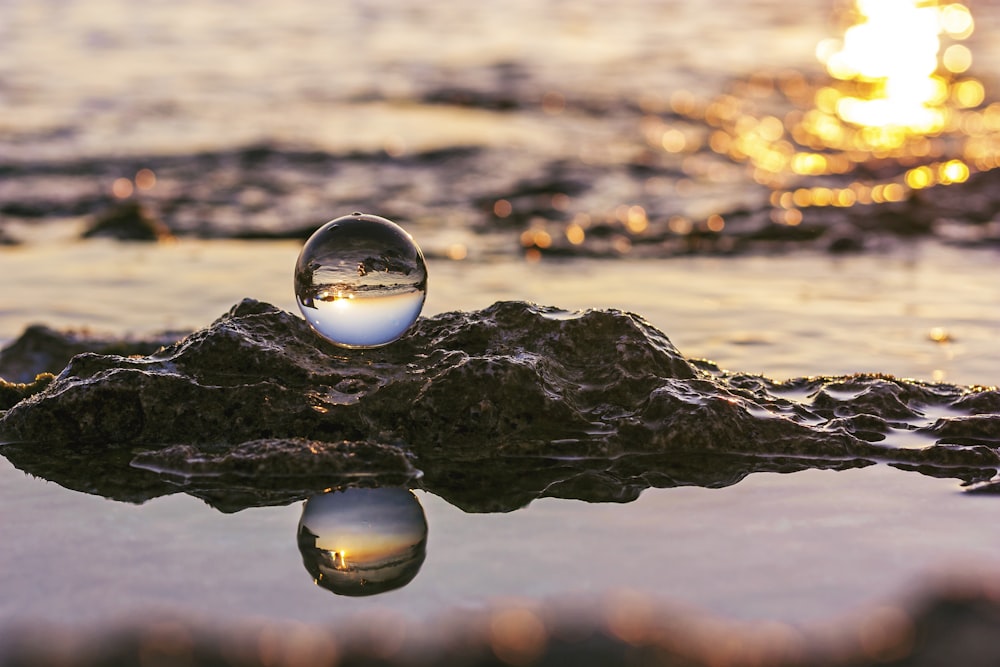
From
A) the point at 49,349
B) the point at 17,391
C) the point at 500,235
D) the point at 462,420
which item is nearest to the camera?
the point at 462,420

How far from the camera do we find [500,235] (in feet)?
26.0

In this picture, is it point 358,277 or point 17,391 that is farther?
point 17,391

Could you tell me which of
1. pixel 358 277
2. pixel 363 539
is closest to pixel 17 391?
pixel 358 277

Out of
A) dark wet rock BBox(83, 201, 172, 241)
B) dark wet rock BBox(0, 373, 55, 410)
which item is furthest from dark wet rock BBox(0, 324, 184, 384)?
dark wet rock BBox(83, 201, 172, 241)

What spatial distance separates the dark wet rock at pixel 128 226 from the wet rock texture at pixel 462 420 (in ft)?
13.8

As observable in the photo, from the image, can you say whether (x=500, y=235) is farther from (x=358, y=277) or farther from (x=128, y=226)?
(x=358, y=277)

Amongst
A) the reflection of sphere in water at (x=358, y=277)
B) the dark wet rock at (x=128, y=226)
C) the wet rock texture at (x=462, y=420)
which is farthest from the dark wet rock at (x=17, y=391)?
the dark wet rock at (x=128, y=226)

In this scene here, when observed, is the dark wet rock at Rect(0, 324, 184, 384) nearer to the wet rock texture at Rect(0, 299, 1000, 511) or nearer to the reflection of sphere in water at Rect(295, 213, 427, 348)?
the wet rock texture at Rect(0, 299, 1000, 511)

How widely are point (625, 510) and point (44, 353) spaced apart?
2.71 m

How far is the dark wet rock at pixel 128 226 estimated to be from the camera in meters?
7.69

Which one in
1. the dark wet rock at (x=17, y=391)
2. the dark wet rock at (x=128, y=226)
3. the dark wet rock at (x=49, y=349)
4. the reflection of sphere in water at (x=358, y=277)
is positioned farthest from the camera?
the dark wet rock at (x=128, y=226)

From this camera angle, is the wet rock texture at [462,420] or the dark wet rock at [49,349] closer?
the wet rock texture at [462,420]

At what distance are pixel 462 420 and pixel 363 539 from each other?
0.71 meters

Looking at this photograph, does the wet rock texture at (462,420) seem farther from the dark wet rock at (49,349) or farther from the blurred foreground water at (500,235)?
the dark wet rock at (49,349)
